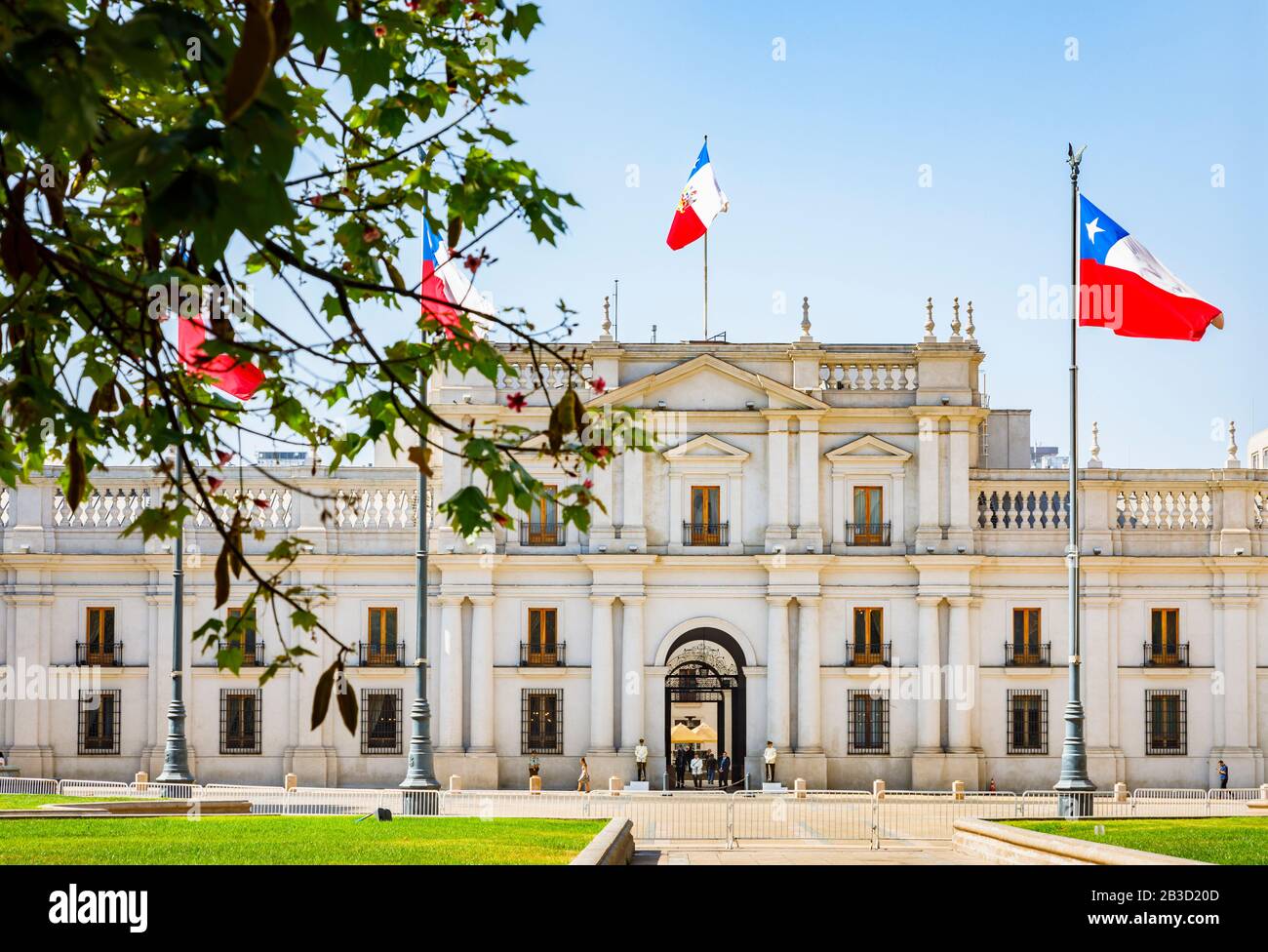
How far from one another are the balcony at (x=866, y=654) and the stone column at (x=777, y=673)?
1.76 metres

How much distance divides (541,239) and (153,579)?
133ft

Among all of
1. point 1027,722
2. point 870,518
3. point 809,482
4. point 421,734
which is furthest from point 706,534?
point 421,734

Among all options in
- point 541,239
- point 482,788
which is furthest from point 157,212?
point 482,788

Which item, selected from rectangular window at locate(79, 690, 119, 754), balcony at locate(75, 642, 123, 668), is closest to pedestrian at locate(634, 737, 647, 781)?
rectangular window at locate(79, 690, 119, 754)

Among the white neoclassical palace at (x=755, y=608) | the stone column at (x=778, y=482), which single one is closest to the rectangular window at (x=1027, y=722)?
the white neoclassical palace at (x=755, y=608)

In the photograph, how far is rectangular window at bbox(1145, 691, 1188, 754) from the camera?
149 ft

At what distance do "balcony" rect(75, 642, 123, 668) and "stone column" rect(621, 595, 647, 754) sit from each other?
46.5 feet

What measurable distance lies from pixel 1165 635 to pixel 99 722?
98.5ft

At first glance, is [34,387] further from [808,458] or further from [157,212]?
[808,458]

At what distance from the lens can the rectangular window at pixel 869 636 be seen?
4566 centimetres

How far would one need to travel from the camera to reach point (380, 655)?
151 feet

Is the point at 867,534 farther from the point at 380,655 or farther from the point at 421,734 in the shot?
the point at 421,734
